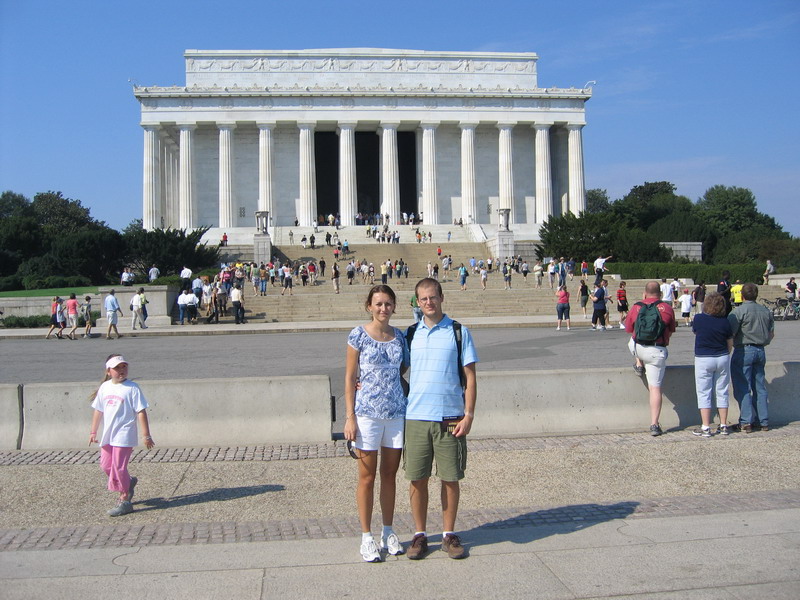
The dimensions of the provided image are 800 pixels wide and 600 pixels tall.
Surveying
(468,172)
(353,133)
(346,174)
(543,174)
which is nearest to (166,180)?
(346,174)

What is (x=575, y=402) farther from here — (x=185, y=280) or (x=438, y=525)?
(x=185, y=280)

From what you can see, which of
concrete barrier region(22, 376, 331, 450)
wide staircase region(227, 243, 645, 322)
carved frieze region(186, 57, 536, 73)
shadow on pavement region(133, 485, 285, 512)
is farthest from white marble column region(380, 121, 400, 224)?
shadow on pavement region(133, 485, 285, 512)

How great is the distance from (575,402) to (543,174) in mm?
63328

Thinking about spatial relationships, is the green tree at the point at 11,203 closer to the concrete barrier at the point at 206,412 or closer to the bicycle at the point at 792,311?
the bicycle at the point at 792,311

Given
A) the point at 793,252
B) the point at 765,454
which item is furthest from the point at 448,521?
the point at 793,252

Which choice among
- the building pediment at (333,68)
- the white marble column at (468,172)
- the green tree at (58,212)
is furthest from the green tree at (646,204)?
the green tree at (58,212)

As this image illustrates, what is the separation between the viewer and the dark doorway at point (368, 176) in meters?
79.6

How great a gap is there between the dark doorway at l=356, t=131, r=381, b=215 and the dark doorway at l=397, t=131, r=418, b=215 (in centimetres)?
238

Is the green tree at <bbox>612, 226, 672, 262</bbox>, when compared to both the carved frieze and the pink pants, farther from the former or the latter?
the pink pants

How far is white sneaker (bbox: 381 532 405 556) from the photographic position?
234 inches

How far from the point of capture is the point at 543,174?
235 feet

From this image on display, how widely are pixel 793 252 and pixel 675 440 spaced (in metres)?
54.1

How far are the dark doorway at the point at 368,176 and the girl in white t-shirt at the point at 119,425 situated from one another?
7217 centimetres

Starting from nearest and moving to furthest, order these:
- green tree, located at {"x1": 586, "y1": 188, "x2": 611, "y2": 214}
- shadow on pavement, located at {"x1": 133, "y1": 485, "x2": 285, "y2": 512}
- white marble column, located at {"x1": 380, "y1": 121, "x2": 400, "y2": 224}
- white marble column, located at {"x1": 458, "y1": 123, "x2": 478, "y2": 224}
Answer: shadow on pavement, located at {"x1": 133, "y1": 485, "x2": 285, "y2": 512} < white marble column, located at {"x1": 380, "y1": 121, "x2": 400, "y2": 224} < white marble column, located at {"x1": 458, "y1": 123, "x2": 478, "y2": 224} < green tree, located at {"x1": 586, "y1": 188, "x2": 611, "y2": 214}
